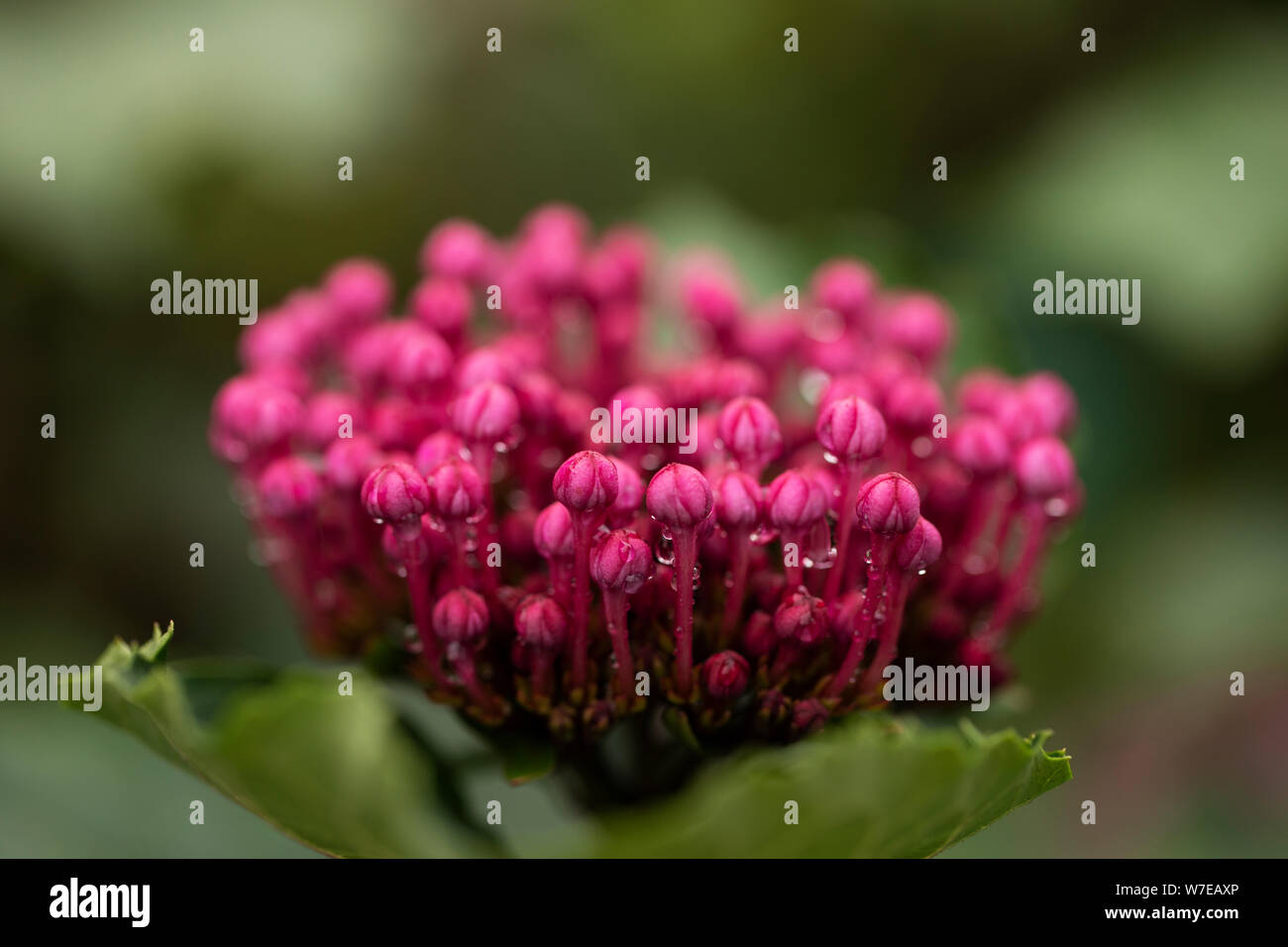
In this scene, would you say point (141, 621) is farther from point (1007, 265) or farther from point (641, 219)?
point (1007, 265)

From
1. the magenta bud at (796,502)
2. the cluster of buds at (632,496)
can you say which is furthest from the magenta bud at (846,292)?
the magenta bud at (796,502)

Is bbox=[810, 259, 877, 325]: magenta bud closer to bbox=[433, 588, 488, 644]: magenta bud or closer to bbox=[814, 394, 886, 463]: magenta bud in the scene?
bbox=[814, 394, 886, 463]: magenta bud

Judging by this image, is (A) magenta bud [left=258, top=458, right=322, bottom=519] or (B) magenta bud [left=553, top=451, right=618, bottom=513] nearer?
(B) magenta bud [left=553, top=451, right=618, bottom=513]

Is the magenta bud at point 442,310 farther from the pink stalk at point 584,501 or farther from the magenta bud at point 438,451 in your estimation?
the pink stalk at point 584,501

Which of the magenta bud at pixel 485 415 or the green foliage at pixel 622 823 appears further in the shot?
the magenta bud at pixel 485 415

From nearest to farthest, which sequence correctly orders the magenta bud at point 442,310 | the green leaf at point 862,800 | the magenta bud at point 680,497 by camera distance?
the green leaf at point 862,800 < the magenta bud at point 680,497 < the magenta bud at point 442,310

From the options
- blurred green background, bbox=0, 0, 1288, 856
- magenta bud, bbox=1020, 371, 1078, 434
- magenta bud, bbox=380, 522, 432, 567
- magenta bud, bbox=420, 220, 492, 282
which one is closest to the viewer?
magenta bud, bbox=380, 522, 432, 567

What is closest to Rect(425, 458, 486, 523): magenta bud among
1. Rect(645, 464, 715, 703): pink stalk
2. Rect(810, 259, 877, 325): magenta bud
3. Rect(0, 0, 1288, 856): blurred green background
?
Rect(645, 464, 715, 703): pink stalk
